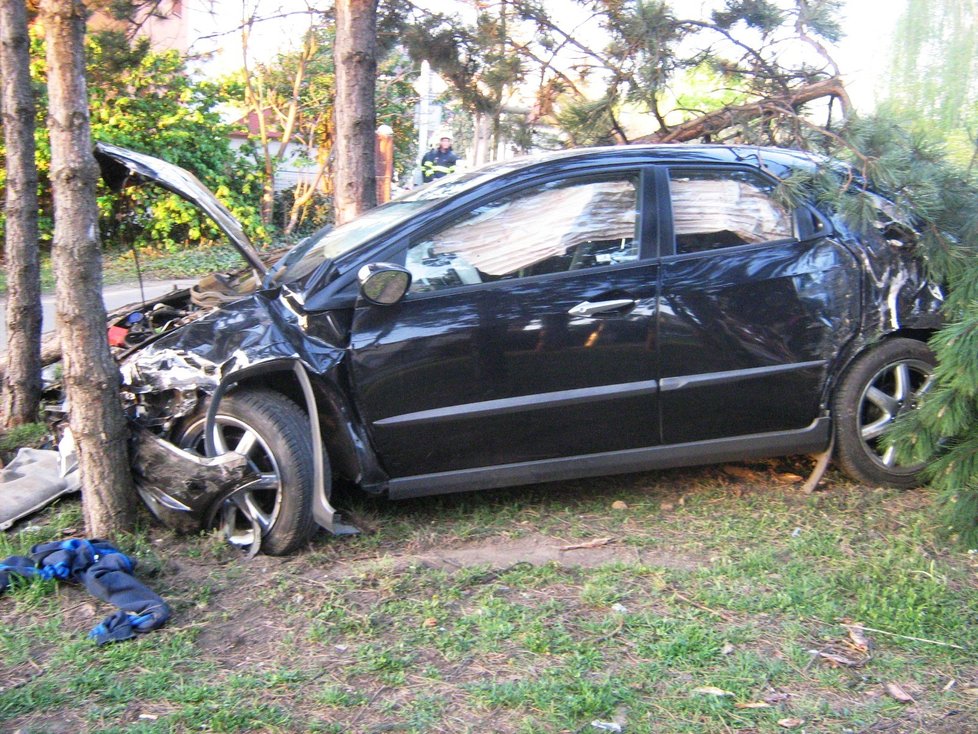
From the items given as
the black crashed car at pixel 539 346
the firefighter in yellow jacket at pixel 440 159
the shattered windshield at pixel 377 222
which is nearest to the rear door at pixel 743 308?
the black crashed car at pixel 539 346

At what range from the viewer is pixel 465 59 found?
8.09 meters

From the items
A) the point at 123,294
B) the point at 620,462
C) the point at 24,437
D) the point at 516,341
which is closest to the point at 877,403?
the point at 620,462

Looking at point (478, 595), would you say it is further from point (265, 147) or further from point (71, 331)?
point (265, 147)

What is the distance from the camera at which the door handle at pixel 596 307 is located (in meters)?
4.35

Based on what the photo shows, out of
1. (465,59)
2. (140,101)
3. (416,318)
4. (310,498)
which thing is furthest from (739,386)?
(140,101)

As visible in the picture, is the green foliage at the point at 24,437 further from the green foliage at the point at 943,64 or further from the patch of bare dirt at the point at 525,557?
the green foliage at the point at 943,64

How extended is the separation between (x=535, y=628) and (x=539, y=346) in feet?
4.40

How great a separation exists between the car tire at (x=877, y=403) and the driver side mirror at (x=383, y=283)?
222 centimetres

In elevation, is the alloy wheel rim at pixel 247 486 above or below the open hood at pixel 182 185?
below

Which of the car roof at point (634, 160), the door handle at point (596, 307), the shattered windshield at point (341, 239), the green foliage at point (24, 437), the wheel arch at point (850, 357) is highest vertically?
the car roof at point (634, 160)

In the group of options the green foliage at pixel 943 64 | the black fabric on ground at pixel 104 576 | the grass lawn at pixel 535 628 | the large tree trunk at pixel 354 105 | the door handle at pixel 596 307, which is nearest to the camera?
the grass lawn at pixel 535 628

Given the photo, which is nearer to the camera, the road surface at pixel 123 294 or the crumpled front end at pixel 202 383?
the crumpled front end at pixel 202 383

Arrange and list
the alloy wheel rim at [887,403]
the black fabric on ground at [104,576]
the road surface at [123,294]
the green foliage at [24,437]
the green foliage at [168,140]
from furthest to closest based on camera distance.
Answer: the green foliage at [168,140]
the road surface at [123,294]
the green foliage at [24,437]
the alloy wheel rim at [887,403]
the black fabric on ground at [104,576]

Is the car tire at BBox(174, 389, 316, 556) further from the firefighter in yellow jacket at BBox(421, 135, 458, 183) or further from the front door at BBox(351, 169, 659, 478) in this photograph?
the firefighter in yellow jacket at BBox(421, 135, 458, 183)
